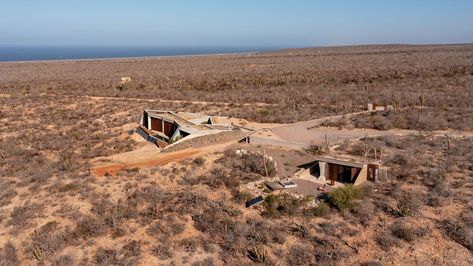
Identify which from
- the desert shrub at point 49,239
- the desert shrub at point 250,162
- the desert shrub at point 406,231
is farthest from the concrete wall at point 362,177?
the desert shrub at point 49,239

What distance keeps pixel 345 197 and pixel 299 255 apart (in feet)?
11.8

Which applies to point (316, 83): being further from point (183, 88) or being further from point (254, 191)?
point (254, 191)

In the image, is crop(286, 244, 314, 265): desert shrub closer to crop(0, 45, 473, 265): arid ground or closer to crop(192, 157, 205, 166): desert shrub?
crop(0, 45, 473, 265): arid ground

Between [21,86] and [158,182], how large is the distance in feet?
143

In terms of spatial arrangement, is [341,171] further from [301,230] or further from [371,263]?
[371,263]

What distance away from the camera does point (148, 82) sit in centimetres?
5481

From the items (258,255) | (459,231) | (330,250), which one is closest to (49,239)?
(258,255)

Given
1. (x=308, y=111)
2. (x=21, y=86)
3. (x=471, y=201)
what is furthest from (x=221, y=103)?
(x=21, y=86)

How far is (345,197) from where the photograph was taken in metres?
14.9

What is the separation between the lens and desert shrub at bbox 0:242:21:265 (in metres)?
12.8

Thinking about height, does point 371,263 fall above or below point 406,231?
below

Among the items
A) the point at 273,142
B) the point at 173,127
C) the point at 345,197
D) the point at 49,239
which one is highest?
the point at 173,127

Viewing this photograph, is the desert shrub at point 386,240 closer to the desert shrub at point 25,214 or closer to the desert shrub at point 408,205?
the desert shrub at point 408,205

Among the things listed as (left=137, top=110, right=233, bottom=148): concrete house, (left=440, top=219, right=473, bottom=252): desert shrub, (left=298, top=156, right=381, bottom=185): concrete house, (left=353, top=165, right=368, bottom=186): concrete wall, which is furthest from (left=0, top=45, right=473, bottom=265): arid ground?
(left=137, top=110, right=233, bottom=148): concrete house
